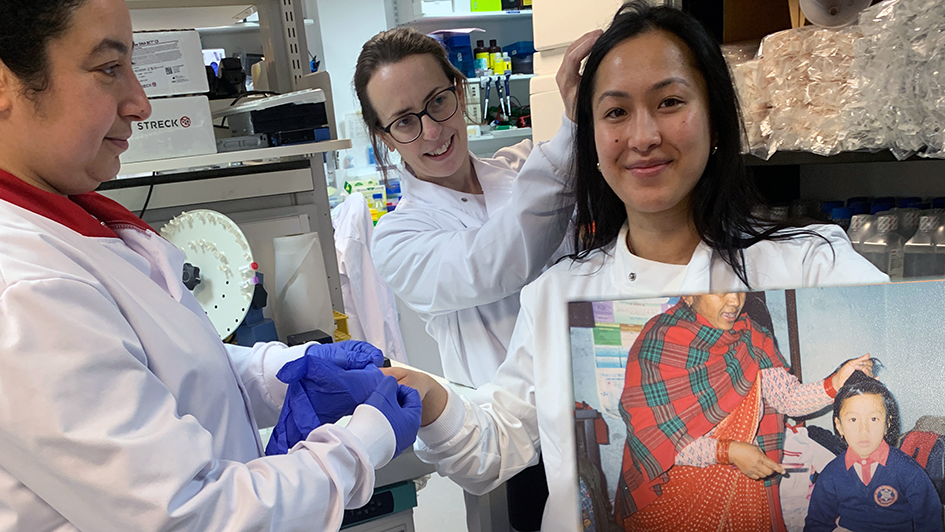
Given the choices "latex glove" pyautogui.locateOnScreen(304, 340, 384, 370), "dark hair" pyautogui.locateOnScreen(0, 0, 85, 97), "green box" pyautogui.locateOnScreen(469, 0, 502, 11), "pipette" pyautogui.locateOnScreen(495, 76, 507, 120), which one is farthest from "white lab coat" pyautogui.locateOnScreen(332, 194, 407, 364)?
"dark hair" pyautogui.locateOnScreen(0, 0, 85, 97)

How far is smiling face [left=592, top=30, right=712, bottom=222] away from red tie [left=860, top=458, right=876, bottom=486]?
569 mm

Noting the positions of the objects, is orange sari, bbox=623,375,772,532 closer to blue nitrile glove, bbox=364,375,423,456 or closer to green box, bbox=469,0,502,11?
blue nitrile glove, bbox=364,375,423,456

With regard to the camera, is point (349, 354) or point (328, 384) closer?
point (328, 384)

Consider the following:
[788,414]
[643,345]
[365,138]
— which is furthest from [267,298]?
[365,138]

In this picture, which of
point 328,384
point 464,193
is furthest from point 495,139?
point 328,384

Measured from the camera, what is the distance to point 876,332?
68cm

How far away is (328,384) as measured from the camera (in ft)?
3.56

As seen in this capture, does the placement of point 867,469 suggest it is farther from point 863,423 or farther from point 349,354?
point 349,354

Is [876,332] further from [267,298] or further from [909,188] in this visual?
[267,298]

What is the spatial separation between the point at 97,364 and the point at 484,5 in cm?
396

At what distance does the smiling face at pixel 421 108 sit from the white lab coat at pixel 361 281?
1673 mm

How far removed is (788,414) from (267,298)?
1.51 metres

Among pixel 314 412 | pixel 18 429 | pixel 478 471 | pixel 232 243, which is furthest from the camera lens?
pixel 232 243

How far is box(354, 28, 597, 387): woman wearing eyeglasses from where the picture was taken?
147 cm
